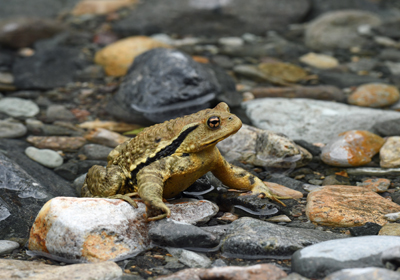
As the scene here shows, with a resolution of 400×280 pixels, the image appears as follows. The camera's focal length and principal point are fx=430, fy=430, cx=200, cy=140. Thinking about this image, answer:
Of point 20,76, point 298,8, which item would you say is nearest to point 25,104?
point 20,76

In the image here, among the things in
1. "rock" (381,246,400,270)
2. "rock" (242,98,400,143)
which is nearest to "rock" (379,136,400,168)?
"rock" (242,98,400,143)

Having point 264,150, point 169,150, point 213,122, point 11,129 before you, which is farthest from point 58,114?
point 213,122

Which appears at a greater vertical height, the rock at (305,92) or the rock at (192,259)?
the rock at (305,92)

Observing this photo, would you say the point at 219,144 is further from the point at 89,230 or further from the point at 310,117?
the point at 89,230

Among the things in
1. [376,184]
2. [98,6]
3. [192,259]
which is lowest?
[376,184]

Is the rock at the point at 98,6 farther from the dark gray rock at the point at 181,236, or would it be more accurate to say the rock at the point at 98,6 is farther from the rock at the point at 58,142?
the dark gray rock at the point at 181,236

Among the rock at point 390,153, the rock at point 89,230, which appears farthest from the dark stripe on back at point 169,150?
the rock at point 390,153
